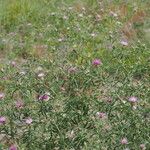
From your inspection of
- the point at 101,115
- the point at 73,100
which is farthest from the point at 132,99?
the point at 73,100

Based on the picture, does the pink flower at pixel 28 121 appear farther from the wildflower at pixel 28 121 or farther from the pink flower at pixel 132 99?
the pink flower at pixel 132 99

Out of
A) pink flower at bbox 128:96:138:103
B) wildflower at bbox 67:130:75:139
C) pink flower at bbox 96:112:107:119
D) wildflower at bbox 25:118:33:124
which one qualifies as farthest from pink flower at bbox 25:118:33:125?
pink flower at bbox 128:96:138:103

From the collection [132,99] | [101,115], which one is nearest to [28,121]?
[101,115]

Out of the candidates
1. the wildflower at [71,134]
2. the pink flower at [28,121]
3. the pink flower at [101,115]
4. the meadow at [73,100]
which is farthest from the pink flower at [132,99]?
the pink flower at [28,121]

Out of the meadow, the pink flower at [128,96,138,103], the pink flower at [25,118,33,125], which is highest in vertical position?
the pink flower at [128,96,138,103]

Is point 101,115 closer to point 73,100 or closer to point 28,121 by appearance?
point 73,100

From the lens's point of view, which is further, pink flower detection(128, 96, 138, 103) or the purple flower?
pink flower detection(128, 96, 138, 103)

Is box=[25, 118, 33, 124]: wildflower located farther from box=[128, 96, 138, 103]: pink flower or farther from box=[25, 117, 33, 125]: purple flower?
box=[128, 96, 138, 103]: pink flower

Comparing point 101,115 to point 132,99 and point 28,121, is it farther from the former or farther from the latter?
point 28,121

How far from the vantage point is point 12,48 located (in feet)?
20.7

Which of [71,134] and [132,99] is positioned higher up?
[132,99]

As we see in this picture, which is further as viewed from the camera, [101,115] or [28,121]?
[101,115]

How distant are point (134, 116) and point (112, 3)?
463 cm

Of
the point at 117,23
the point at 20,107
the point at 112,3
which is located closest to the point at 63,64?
the point at 20,107
